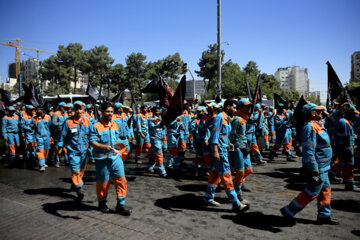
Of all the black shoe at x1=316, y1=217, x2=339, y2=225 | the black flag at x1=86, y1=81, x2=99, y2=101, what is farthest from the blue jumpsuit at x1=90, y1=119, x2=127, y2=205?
the black flag at x1=86, y1=81, x2=99, y2=101

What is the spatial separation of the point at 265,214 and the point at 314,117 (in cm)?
196

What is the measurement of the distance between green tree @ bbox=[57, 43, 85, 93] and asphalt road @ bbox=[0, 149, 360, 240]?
169 ft

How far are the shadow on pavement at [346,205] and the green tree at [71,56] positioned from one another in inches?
2173

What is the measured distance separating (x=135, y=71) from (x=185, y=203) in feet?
155

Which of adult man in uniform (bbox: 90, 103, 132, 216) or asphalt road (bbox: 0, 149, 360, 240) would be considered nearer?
asphalt road (bbox: 0, 149, 360, 240)

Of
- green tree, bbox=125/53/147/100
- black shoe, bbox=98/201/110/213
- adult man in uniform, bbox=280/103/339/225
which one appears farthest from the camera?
green tree, bbox=125/53/147/100

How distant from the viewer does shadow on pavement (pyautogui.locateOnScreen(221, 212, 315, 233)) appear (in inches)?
163

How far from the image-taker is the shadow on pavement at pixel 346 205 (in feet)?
16.2

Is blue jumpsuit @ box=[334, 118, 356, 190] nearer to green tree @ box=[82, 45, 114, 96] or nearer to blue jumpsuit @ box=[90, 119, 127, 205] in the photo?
blue jumpsuit @ box=[90, 119, 127, 205]

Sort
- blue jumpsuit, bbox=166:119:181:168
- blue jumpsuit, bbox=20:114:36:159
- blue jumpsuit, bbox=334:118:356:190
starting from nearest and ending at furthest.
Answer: blue jumpsuit, bbox=334:118:356:190 → blue jumpsuit, bbox=166:119:181:168 → blue jumpsuit, bbox=20:114:36:159

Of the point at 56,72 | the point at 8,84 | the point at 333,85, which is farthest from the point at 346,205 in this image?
the point at 8,84

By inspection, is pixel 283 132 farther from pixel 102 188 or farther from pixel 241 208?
pixel 102 188

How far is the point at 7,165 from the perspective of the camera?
9930 mm

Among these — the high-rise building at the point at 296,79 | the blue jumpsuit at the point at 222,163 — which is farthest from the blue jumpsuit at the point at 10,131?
the high-rise building at the point at 296,79
